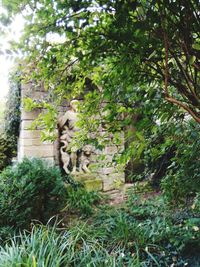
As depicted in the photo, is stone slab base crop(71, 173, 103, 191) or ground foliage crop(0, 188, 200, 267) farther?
stone slab base crop(71, 173, 103, 191)

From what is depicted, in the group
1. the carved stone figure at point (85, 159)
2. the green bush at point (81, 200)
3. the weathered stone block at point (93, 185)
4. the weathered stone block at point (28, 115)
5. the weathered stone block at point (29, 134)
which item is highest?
the weathered stone block at point (28, 115)

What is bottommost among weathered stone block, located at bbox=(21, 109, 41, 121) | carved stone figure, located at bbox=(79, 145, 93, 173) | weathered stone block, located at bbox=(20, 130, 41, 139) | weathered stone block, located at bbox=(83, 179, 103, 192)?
weathered stone block, located at bbox=(83, 179, 103, 192)

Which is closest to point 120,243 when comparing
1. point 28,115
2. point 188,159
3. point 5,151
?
point 188,159

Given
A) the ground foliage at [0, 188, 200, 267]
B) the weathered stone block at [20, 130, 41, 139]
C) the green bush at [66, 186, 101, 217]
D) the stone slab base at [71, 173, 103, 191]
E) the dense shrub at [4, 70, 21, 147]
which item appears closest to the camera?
the ground foliage at [0, 188, 200, 267]

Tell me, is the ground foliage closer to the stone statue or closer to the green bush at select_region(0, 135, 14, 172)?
the stone statue

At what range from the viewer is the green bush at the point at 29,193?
307cm

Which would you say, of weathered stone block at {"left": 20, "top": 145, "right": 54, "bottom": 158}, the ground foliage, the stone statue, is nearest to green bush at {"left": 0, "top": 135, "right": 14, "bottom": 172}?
weathered stone block at {"left": 20, "top": 145, "right": 54, "bottom": 158}

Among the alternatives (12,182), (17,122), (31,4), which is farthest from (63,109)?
(31,4)

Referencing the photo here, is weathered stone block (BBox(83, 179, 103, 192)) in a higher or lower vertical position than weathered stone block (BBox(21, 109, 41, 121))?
lower

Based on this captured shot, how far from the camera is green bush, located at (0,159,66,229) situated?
3.07 meters

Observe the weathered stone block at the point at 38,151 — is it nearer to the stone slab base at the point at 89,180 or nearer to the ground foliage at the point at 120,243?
the stone slab base at the point at 89,180

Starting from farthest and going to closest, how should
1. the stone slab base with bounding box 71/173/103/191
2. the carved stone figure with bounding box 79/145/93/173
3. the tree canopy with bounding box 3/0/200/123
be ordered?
the carved stone figure with bounding box 79/145/93/173
the stone slab base with bounding box 71/173/103/191
the tree canopy with bounding box 3/0/200/123

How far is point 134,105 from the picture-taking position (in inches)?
66.2

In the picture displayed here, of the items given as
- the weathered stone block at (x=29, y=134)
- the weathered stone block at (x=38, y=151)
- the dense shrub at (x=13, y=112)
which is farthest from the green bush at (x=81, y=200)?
the dense shrub at (x=13, y=112)
